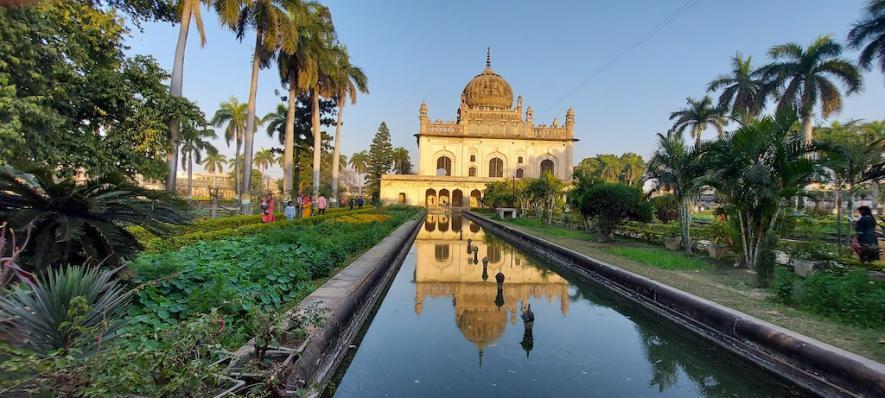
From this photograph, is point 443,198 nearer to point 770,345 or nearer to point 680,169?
point 680,169

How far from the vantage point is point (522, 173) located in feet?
175

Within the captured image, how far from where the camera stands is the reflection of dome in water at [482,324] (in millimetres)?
5320

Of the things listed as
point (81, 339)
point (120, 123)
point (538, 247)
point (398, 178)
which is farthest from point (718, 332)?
point (398, 178)

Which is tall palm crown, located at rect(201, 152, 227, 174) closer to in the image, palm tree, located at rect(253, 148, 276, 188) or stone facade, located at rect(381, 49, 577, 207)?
palm tree, located at rect(253, 148, 276, 188)

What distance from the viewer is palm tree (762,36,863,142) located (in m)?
20.5

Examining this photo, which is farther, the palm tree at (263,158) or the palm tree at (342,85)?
the palm tree at (263,158)

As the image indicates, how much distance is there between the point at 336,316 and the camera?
4.55 meters

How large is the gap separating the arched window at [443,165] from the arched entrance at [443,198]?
2314mm

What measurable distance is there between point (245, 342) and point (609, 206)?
12.6 m

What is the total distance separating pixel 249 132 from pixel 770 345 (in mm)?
16993

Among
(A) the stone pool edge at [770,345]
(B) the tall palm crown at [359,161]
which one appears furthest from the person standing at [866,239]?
(B) the tall palm crown at [359,161]

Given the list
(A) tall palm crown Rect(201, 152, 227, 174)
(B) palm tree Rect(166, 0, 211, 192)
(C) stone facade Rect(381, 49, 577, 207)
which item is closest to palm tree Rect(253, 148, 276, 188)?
(A) tall palm crown Rect(201, 152, 227, 174)

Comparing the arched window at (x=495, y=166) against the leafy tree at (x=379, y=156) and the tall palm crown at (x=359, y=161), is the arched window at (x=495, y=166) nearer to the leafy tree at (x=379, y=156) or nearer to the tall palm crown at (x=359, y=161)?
the leafy tree at (x=379, y=156)

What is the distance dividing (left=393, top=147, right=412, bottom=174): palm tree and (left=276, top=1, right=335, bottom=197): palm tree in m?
41.3
